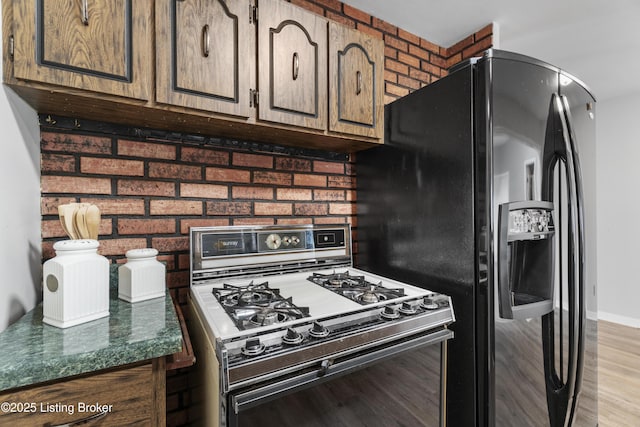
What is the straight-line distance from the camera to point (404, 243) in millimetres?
1536

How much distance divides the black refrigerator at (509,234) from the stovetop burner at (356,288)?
254 millimetres

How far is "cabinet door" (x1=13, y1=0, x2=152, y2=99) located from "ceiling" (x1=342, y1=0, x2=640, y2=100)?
4.51 ft

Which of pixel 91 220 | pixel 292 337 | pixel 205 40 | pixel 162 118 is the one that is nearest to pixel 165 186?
pixel 162 118

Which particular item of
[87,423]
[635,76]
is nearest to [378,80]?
[87,423]

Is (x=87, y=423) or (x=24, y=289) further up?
(x=24, y=289)

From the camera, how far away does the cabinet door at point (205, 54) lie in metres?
1.08

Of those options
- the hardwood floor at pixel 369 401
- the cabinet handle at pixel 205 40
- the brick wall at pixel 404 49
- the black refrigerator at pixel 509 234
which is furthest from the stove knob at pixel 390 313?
the brick wall at pixel 404 49

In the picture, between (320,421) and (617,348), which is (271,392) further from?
(617,348)

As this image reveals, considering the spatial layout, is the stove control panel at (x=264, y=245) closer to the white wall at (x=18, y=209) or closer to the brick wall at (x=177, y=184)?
the brick wall at (x=177, y=184)

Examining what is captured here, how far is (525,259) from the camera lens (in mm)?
1227

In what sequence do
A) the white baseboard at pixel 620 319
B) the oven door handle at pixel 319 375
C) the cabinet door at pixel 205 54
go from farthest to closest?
the white baseboard at pixel 620 319, the cabinet door at pixel 205 54, the oven door handle at pixel 319 375

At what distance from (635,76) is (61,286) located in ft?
14.9

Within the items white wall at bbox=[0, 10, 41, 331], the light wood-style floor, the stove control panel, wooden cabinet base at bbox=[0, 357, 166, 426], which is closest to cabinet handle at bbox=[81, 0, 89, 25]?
white wall at bbox=[0, 10, 41, 331]

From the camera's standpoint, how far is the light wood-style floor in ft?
6.25
